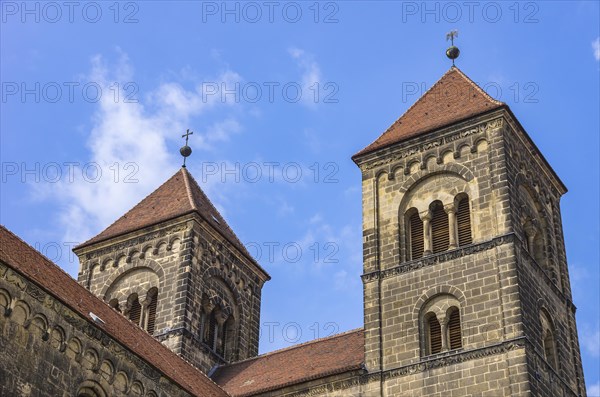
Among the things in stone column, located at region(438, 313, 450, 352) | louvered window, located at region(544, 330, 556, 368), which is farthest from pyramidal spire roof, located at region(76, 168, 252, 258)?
louvered window, located at region(544, 330, 556, 368)

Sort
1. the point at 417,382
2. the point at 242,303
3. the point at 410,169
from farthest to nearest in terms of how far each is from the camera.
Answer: the point at 242,303 → the point at 410,169 → the point at 417,382

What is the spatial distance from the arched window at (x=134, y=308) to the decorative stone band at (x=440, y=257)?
9.60 metres

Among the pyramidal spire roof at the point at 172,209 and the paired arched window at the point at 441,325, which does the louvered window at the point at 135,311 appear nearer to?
the pyramidal spire roof at the point at 172,209

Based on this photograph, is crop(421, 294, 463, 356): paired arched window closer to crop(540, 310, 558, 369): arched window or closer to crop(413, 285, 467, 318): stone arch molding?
crop(413, 285, 467, 318): stone arch molding

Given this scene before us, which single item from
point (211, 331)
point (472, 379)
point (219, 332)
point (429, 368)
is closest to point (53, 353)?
point (429, 368)

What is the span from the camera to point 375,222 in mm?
33469

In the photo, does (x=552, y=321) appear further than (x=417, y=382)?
Yes

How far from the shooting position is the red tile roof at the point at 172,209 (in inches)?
1553

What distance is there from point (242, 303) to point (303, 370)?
353 inches

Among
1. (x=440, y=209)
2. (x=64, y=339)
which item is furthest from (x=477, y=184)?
(x=64, y=339)

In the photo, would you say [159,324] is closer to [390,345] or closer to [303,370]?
[303,370]

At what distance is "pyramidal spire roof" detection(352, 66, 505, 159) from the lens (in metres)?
33.8

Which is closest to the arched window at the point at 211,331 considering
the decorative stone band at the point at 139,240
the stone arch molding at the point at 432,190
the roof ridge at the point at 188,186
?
the decorative stone band at the point at 139,240

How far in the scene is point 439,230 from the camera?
1278 inches
